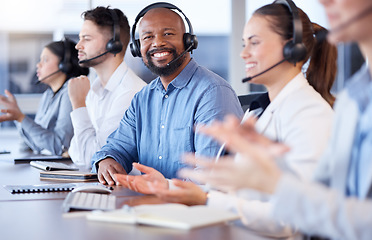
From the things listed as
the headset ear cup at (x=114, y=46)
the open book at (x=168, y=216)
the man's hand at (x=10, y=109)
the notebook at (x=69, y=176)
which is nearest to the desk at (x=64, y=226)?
the open book at (x=168, y=216)

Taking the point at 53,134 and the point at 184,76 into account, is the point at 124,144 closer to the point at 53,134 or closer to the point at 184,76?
the point at 184,76

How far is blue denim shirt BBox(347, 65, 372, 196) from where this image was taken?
1.04 metres

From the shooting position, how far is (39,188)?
5.92ft

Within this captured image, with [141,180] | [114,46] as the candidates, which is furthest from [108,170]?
[114,46]

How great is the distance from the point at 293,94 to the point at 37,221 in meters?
0.81

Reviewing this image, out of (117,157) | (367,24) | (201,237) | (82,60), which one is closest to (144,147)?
(117,157)

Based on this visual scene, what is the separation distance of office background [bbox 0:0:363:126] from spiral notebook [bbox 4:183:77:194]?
2.86m

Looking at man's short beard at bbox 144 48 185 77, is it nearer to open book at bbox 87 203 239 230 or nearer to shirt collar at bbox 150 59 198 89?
shirt collar at bbox 150 59 198 89

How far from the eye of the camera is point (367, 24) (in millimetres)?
1005

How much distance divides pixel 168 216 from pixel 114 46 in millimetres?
1864

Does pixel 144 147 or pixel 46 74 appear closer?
pixel 144 147

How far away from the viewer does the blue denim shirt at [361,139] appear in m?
1.04

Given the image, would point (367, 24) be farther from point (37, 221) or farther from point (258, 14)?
point (37, 221)

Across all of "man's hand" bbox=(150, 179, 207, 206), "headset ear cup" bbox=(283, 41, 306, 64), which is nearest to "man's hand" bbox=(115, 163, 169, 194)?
"man's hand" bbox=(150, 179, 207, 206)
